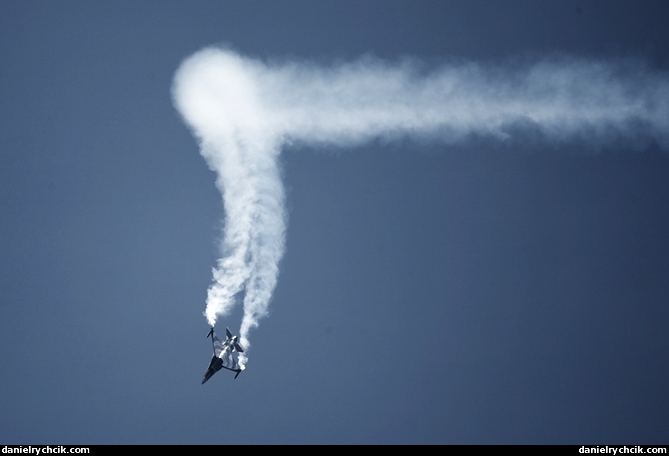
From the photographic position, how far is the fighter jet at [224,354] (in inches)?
1265

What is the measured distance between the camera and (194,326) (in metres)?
70.3

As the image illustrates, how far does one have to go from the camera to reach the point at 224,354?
32344 mm

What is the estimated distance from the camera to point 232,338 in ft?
107

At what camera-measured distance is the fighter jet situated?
32.1 m

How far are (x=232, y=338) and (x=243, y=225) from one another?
6.28m
